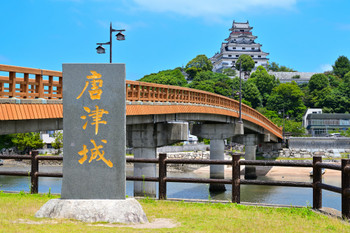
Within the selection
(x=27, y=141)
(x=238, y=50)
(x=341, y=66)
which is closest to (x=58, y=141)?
(x=27, y=141)

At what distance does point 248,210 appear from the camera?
10.1 metres

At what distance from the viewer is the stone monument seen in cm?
937

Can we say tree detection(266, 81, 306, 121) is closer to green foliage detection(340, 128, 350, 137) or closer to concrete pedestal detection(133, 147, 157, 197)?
green foliage detection(340, 128, 350, 137)

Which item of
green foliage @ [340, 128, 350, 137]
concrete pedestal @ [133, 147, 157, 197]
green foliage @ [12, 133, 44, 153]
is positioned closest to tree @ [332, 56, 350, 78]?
green foliage @ [340, 128, 350, 137]

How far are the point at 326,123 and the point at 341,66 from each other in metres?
72.0

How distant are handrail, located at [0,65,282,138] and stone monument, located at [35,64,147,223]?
13.0ft

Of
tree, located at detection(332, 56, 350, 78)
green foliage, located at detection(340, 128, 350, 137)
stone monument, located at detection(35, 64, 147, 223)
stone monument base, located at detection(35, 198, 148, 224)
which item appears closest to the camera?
stone monument base, located at detection(35, 198, 148, 224)

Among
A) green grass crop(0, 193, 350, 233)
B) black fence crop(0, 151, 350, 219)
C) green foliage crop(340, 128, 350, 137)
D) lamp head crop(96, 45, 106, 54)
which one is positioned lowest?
green grass crop(0, 193, 350, 233)

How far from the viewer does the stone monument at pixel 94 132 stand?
937 cm

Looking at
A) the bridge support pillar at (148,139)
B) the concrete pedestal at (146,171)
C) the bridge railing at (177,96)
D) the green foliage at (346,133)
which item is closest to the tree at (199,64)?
the green foliage at (346,133)

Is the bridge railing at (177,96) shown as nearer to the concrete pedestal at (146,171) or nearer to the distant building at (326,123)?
the concrete pedestal at (146,171)

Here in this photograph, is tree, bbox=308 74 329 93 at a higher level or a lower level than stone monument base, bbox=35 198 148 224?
higher

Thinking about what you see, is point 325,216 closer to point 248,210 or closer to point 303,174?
point 248,210

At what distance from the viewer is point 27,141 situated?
70.7 m
